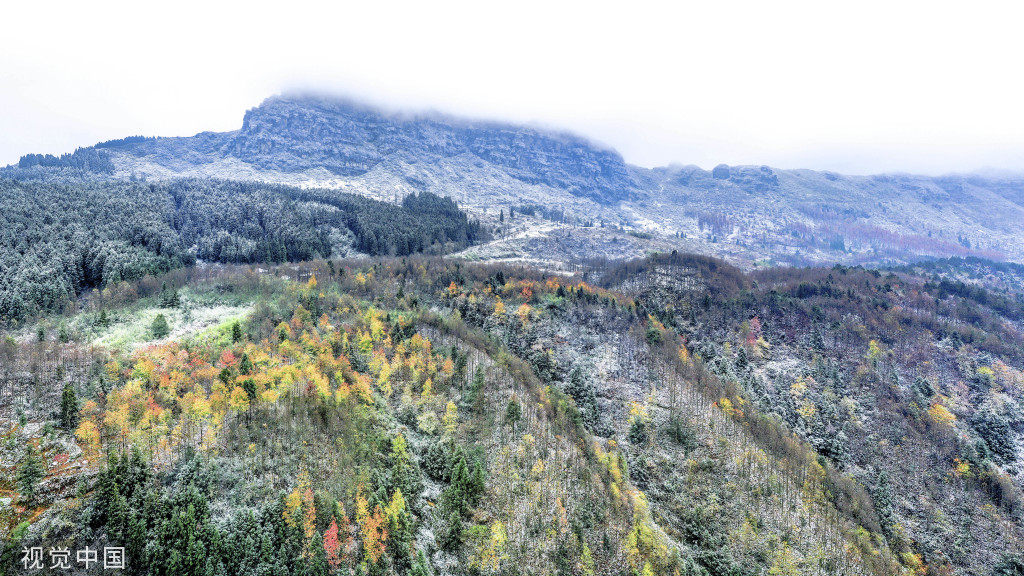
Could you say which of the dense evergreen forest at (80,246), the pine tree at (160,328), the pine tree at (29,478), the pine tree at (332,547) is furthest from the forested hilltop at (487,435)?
the dense evergreen forest at (80,246)

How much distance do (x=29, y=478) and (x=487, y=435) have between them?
68.2m

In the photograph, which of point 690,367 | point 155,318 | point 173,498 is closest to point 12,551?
point 173,498

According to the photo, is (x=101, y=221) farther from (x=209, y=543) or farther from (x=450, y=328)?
(x=209, y=543)

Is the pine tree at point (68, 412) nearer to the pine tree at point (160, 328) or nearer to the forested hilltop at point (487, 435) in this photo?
the forested hilltop at point (487, 435)

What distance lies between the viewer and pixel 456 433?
9531cm

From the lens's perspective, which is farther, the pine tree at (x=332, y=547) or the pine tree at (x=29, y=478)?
the pine tree at (x=332, y=547)

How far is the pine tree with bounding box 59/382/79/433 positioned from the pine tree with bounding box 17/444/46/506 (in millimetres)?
8516

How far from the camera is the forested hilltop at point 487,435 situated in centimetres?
6353

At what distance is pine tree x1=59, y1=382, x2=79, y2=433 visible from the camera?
67062 millimetres

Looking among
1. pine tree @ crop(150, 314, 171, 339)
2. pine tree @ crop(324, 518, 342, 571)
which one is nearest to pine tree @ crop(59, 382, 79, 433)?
pine tree @ crop(150, 314, 171, 339)

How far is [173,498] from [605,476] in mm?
75869

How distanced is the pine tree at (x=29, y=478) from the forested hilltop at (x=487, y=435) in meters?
0.26

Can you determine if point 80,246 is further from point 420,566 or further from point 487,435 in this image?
point 420,566

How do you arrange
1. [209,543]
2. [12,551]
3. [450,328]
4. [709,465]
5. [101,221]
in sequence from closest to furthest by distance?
[12,551] → [209,543] → [709,465] → [450,328] → [101,221]
